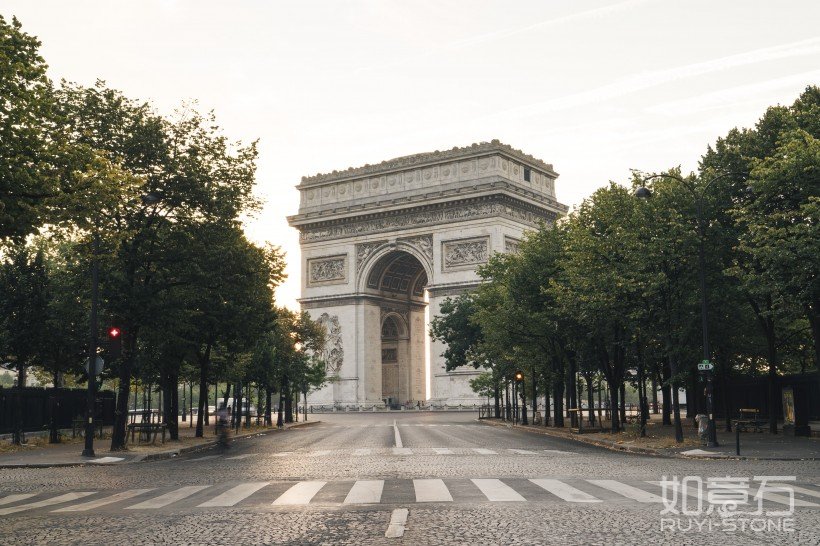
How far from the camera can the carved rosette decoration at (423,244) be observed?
94.2 metres

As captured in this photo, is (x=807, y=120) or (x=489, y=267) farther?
(x=489, y=267)

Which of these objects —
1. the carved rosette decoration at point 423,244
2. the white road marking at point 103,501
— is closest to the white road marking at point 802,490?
the white road marking at point 103,501

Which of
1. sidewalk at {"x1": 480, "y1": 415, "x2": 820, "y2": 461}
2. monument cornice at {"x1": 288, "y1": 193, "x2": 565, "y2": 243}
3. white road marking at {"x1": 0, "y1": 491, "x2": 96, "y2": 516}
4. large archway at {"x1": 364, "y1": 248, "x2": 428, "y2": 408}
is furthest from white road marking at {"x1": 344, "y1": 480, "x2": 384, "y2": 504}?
large archway at {"x1": 364, "y1": 248, "x2": 428, "y2": 408}

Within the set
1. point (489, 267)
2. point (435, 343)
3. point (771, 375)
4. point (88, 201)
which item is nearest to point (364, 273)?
point (435, 343)

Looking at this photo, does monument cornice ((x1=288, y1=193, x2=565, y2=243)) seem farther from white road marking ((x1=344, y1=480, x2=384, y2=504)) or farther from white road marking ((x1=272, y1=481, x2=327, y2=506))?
white road marking ((x1=272, y1=481, x2=327, y2=506))

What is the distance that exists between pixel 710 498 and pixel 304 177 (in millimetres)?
92911

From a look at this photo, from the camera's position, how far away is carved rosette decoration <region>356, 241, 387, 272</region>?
97688 mm

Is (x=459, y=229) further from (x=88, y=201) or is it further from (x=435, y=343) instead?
(x=88, y=201)

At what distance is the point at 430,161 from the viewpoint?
94750 millimetres

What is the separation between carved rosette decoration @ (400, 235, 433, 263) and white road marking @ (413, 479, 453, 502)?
76.0 m

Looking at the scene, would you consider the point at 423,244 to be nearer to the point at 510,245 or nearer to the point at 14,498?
the point at 510,245

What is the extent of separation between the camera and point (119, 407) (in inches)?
1302

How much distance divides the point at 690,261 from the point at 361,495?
21960mm

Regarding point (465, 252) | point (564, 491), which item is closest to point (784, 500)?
point (564, 491)
